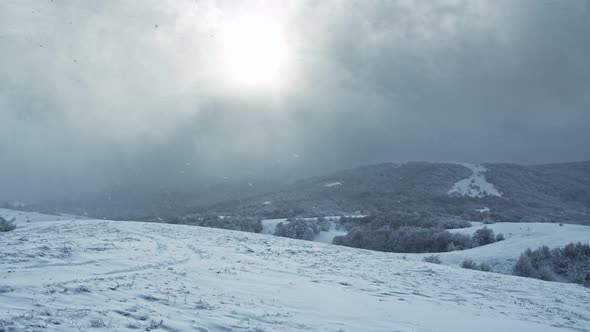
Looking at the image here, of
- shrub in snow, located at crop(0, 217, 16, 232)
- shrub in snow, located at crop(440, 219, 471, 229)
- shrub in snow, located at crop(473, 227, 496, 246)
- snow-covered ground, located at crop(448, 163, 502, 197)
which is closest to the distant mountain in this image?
snow-covered ground, located at crop(448, 163, 502, 197)

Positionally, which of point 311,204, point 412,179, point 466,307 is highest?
point 412,179

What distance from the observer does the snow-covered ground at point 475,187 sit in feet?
217

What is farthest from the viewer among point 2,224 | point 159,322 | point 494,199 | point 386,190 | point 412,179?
point 412,179

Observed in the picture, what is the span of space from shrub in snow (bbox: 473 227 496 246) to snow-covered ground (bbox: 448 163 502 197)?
42722mm

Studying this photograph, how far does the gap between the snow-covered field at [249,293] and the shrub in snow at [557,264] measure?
7.33 feet

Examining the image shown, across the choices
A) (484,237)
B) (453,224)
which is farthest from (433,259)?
(453,224)

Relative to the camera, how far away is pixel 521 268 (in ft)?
56.4

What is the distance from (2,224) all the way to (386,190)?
54751 mm

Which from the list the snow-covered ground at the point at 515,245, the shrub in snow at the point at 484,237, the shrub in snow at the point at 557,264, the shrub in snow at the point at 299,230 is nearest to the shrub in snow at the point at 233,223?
the shrub in snow at the point at 299,230

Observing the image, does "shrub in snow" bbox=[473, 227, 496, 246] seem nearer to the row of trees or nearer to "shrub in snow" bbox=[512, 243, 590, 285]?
the row of trees

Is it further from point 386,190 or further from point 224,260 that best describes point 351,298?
point 386,190

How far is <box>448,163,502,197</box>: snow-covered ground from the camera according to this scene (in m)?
66.1

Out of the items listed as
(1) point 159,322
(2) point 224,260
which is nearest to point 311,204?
(2) point 224,260

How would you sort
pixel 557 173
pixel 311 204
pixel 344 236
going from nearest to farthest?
pixel 344 236 < pixel 311 204 < pixel 557 173
